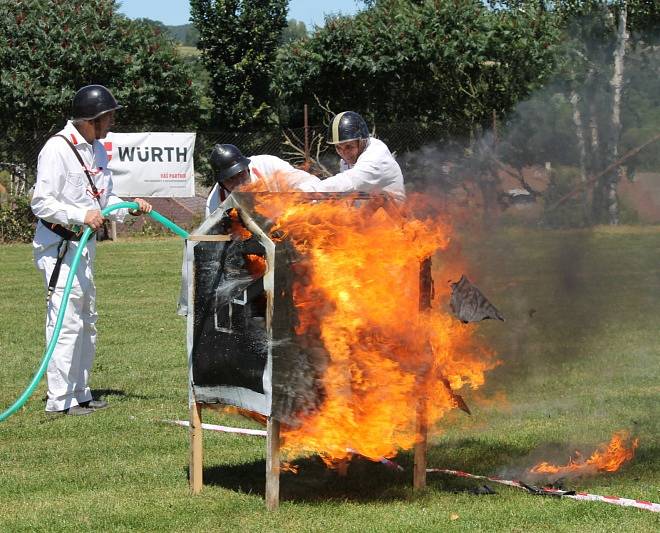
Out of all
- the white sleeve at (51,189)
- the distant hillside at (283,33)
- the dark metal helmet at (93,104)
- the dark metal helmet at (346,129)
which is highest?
the distant hillside at (283,33)

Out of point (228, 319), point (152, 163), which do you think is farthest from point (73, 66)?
point (228, 319)

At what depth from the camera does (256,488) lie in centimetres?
671

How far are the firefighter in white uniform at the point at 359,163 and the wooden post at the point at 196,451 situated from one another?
1596 mm

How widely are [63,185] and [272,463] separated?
3.77 meters

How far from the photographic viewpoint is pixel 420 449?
6.48 m

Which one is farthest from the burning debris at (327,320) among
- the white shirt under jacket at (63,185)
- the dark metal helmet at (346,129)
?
the white shirt under jacket at (63,185)

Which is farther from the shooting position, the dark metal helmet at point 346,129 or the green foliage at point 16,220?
the green foliage at point 16,220

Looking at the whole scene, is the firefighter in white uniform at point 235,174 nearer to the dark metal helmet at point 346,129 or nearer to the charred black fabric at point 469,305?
the dark metal helmet at point 346,129

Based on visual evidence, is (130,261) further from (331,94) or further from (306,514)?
(306,514)

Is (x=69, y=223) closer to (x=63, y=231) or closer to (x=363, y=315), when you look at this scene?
(x=63, y=231)

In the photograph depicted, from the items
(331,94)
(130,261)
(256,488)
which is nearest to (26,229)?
(130,261)

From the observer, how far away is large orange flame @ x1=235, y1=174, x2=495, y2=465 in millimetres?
5902

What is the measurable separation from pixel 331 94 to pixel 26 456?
22.1 m

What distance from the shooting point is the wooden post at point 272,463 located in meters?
6.01
